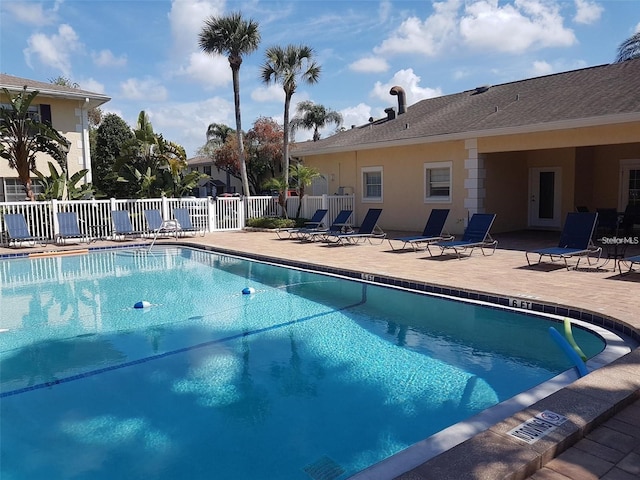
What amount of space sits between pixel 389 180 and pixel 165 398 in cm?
1450

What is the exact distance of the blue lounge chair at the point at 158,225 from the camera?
1717 centimetres

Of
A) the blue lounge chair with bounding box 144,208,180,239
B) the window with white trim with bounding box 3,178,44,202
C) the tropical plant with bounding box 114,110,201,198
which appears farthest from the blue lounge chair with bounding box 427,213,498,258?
the window with white trim with bounding box 3,178,44,202

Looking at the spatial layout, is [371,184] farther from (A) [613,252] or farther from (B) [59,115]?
(B) [59,115]

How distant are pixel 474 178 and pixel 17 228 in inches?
558

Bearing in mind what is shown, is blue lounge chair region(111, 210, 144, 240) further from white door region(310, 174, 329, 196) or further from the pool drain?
the pool drain

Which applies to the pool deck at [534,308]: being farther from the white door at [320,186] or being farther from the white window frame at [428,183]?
the white door at [320,186]

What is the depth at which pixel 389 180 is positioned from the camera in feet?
60.3

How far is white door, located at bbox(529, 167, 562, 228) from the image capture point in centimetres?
1681

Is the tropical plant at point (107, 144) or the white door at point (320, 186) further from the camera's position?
the tropical plant at point (107, 144)

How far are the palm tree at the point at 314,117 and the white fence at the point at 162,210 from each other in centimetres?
2831

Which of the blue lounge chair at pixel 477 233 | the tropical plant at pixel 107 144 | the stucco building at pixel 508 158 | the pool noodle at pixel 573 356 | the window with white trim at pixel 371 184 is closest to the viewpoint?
the pool noodle at pixel 573 356

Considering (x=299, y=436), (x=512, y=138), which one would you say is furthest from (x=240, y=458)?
(x=512, y=138)

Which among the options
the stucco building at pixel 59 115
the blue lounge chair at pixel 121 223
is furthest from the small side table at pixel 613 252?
the stucco building at pixel 59 115

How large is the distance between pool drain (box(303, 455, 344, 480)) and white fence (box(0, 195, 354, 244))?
14821 millimetres
